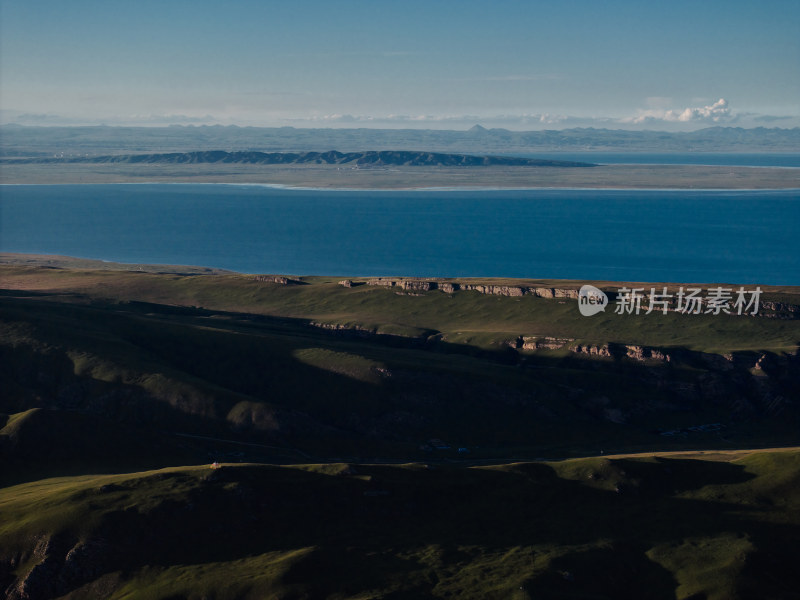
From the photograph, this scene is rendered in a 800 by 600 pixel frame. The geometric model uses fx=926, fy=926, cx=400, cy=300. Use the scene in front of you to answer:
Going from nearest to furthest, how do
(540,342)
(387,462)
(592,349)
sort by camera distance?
1. (387,462)
2. (592,349)
3. (540,342)

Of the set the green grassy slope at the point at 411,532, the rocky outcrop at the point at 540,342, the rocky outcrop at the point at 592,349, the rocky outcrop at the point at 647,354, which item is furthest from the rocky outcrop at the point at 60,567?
the rocky outcrop at the point at 647,354

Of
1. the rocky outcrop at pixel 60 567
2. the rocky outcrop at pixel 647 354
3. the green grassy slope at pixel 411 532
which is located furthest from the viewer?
the rocky outcrop at pixel 647 354

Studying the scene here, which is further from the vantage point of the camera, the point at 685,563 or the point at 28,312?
the point at 28,312

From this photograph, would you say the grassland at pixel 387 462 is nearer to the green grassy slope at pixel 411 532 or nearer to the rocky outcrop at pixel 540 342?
the green grassy slope at pixel 411 532

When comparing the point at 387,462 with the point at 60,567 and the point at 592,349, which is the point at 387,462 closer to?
the point at 60,567

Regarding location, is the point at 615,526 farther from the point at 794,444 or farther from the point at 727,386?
the point at 727,386

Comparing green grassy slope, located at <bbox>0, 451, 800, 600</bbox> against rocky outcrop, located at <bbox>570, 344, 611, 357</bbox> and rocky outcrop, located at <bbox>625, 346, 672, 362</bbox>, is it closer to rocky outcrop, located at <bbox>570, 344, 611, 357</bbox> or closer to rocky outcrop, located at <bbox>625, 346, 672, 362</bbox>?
rocky outcrop, located at <bbox>625, 346, 672, 362</bbox>

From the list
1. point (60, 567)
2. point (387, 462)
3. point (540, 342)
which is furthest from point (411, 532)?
point (540, 342)

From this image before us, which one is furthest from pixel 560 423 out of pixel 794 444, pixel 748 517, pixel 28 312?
pixel 28 312
